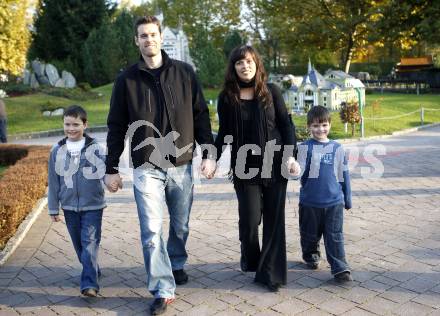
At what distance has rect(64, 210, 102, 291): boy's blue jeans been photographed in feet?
13.4

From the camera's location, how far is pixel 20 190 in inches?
254

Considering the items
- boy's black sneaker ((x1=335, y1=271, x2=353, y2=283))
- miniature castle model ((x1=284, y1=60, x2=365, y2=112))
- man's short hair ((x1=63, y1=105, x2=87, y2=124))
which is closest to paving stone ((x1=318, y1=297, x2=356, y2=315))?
boy's black sneaker ((x1=335, y1=271, x2=353, y2=283))

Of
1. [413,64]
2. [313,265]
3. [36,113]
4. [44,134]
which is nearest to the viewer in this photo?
[313,265]

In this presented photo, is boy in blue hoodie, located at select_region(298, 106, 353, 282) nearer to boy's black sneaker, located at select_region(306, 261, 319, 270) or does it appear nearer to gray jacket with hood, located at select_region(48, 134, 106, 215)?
boy's black sneaker, located at select_region(306, 261, 319, 270)

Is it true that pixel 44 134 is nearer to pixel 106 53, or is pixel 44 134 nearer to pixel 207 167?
pixel 106 53

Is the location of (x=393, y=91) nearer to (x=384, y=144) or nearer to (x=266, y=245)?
(x=384, y=144)

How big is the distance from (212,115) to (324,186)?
1316 cm

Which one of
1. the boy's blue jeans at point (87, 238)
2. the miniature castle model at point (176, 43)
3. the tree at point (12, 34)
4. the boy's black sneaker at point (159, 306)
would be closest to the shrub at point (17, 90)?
the tree at point (12, 34)

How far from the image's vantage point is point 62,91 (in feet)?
89.2

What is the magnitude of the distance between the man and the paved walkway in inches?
18.2

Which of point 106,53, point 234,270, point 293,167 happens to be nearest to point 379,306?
point 293,167

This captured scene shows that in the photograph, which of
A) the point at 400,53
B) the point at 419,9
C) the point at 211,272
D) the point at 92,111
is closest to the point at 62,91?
the point at 92,111

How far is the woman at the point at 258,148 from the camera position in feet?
12.8

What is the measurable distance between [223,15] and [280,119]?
48.2 meters
